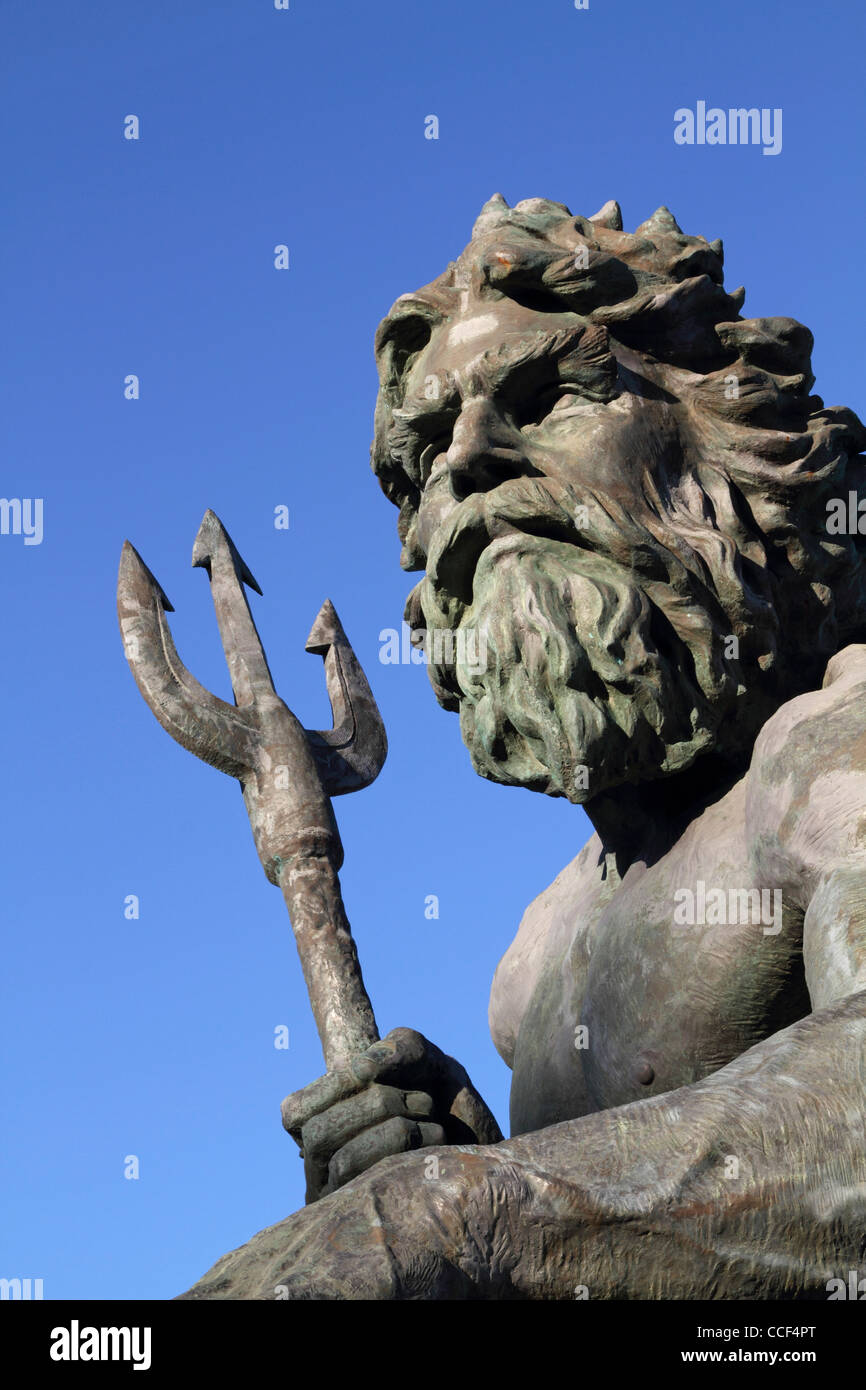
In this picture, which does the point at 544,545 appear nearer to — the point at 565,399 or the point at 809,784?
the point at 565,399

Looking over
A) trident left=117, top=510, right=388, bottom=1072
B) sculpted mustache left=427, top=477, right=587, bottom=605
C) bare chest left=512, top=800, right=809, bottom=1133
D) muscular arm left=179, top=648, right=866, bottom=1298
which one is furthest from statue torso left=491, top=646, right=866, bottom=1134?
muscular arm left=179, top=648, right=866, bottom=1298

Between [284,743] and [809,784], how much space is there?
2.47m

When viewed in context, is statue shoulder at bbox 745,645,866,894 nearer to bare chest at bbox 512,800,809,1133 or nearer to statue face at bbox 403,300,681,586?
bare chest at bbox 512,800,809,1133

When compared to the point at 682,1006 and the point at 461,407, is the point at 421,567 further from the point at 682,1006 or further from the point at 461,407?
the point at 682,1006

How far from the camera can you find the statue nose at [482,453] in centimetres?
574

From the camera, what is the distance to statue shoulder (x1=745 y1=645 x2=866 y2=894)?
4.84 metres

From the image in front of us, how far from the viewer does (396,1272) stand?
3518mm

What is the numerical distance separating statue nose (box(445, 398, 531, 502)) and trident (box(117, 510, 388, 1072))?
149cm

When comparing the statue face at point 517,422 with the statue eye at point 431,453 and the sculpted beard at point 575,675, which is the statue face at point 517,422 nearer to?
the statue eye at point 431,453

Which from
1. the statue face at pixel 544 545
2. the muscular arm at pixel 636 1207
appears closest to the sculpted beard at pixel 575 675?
the statue face at pixel 544 545

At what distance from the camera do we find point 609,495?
5.77 meters

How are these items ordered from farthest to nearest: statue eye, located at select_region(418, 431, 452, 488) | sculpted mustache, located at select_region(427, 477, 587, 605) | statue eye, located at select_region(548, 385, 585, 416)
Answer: statue eye, located at select_region(418, 431, 452, 488), statue eye, located at select_region(548, 385, 585, 416), sculpted mustache, located at select_region(427, 477, 587, 605)

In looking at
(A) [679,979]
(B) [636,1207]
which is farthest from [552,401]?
(B) [636,1207]

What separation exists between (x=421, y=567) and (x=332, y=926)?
126cm
